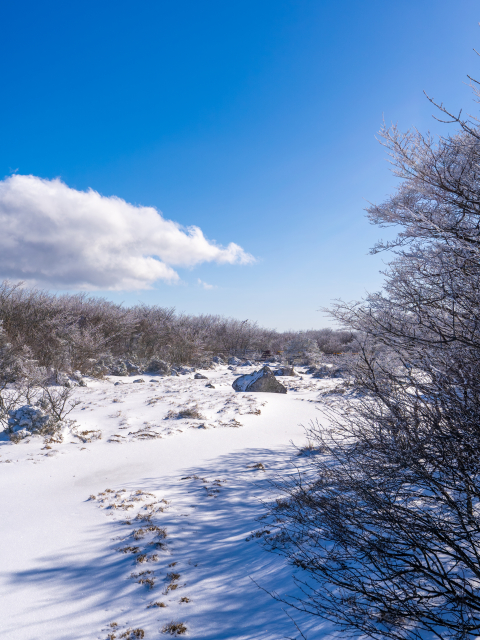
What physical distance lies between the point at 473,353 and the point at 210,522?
10.9 feet

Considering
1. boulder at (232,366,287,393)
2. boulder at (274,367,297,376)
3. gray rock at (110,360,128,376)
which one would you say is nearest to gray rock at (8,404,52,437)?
boulder at (232,366,287,393)

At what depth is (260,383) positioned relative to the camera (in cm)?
1115

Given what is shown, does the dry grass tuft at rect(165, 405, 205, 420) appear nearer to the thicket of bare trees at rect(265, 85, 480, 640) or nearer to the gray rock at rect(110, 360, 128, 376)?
the thicket of bare trees at rect(265, 85, 480, 640)

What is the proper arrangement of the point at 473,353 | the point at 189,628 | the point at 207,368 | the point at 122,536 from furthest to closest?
the point at 207,368, the point at 122,536, the point at 189,628, the point at 473,353

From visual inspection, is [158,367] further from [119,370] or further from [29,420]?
[29,420]

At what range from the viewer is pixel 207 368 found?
1588 cm

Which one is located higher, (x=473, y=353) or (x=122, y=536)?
(x=473, y=353)

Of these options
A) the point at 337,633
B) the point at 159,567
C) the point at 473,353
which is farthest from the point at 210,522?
the point at 473,353

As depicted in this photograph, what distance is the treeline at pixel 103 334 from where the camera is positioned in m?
11.2

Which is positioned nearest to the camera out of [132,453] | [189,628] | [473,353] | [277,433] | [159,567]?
[473,353]

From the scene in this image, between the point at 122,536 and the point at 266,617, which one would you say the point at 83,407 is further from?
the point at 266,617

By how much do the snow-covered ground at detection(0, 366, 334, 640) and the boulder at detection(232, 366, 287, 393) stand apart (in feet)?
11.2

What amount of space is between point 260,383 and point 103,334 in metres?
7.31

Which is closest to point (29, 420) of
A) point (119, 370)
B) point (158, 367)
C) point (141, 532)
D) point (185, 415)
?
point (185, 415)
